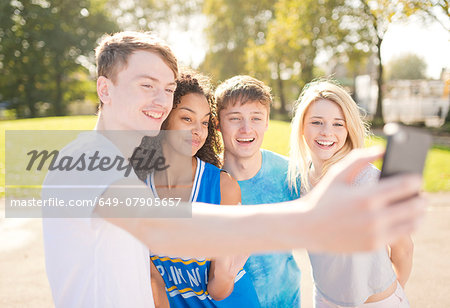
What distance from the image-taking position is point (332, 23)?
23.7m

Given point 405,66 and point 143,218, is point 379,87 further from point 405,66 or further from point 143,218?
point 405,66

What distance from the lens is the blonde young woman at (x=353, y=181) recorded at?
230cm

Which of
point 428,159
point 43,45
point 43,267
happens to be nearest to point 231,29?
point 43,45

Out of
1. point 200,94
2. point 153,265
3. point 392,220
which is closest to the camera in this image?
point 392,220

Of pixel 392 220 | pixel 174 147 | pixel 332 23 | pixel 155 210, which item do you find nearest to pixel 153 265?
pixel 174 147

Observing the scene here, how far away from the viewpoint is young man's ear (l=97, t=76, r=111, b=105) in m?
1.86

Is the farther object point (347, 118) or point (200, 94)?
point (347, 118)

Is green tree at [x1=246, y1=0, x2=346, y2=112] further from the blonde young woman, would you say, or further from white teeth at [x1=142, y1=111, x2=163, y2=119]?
white teeth at [x1=142, y1=111, x2=163, y2=119]

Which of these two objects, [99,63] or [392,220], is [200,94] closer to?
[99,63]

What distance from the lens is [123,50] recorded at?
184 cm

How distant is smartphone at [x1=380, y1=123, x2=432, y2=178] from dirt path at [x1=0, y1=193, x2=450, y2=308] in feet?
11.2

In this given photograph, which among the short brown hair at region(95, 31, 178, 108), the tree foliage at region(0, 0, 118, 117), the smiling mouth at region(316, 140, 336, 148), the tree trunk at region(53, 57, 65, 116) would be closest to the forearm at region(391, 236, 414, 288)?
the smiling mouth at region(316, 140, 336, 148)

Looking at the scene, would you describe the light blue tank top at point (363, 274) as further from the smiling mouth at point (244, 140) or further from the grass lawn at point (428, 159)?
the grass lawn at point (428, 159)

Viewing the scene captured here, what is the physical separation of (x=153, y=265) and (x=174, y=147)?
0.80 meters
